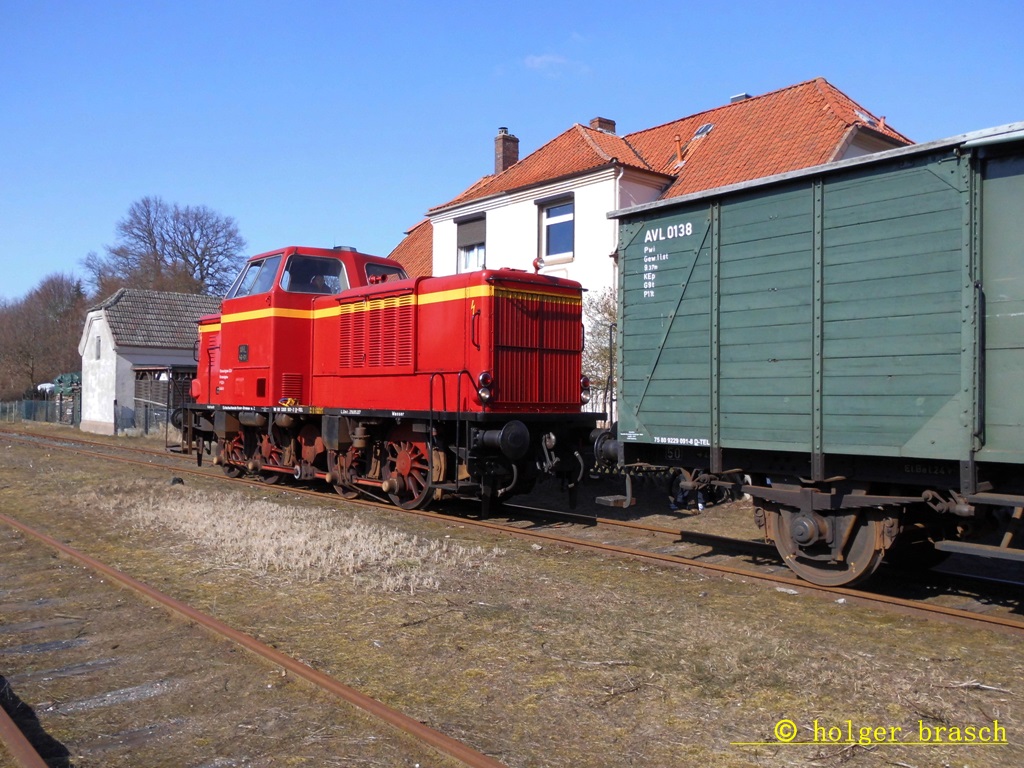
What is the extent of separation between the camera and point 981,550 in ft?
18.7

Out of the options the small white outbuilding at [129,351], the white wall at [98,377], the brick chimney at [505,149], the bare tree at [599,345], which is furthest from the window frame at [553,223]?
the white wall at [98,377]

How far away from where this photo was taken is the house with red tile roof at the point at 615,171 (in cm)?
1831

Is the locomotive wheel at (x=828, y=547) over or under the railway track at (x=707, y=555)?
over

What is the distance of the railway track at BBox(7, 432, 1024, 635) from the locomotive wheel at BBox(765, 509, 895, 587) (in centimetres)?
12

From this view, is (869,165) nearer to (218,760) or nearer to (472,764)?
(472,764)

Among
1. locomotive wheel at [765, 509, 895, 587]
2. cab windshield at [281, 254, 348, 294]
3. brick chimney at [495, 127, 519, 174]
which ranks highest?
brick chimney at [495, 127, 519, 174]

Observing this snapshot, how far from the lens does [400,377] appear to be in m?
11.6

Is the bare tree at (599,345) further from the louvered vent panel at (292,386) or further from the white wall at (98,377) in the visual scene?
the white wall at (98,377)

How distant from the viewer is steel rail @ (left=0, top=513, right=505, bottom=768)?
12.4ft

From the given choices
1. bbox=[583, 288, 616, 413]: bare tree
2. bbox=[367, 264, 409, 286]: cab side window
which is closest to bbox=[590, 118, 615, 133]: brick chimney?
bbox=[583, 288, 616, 413]: bare tree

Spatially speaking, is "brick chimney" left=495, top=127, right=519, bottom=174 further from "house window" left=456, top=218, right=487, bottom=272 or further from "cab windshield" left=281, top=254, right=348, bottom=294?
"cab windshield" left=281, top=254, right=348, bottom=294

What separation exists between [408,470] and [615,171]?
1019cm

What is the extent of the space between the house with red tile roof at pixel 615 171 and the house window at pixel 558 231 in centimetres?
3

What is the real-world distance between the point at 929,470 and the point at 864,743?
9.25 ft
